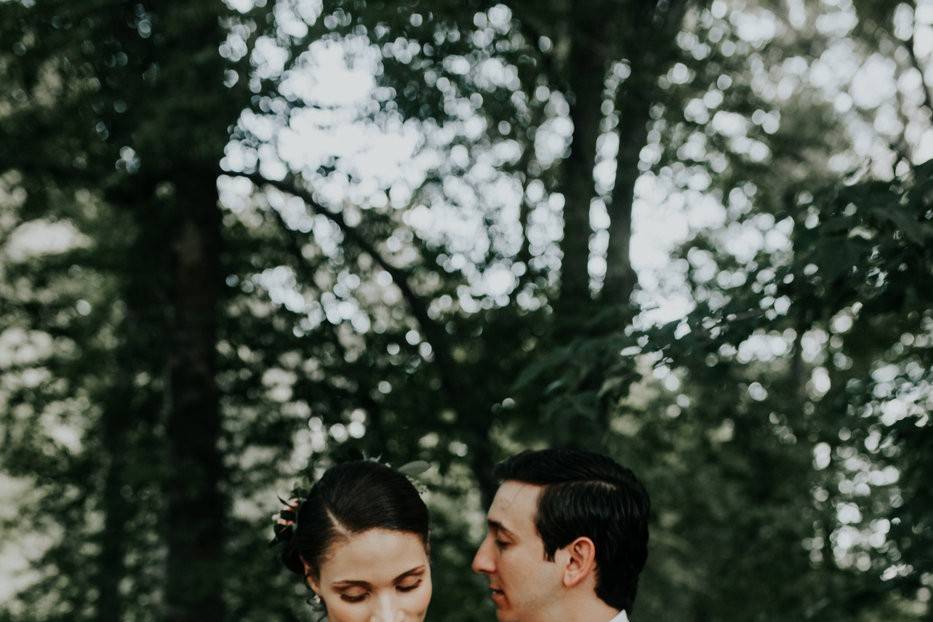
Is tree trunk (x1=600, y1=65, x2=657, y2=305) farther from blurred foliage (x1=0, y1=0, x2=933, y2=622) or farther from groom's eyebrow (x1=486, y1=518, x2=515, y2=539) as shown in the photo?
groom's eyebrow (x1=486, y1=518, x2=515, y2=539)

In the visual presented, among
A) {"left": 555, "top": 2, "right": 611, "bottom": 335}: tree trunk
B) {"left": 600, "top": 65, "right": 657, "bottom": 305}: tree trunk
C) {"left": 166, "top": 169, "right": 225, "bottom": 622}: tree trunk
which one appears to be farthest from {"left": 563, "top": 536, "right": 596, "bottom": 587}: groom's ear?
{"left": 166, "top": 169, "right": 225, "bottom": 622}: tree trunk

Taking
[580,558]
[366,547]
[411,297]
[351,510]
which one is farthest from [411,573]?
[411,297]

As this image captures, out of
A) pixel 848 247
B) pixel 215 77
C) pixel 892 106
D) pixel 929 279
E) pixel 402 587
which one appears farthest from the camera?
pixel 892 106

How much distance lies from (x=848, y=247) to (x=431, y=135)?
5.12 metres

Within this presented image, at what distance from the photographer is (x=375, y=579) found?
3332 millimetres

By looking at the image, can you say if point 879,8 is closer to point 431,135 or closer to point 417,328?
point 431,135

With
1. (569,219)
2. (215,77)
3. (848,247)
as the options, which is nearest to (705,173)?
(569,219)

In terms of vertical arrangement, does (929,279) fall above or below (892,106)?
below

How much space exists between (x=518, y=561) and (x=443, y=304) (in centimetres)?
552

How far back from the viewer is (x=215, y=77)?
6.93m

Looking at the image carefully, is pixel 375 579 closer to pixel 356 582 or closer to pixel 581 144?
pixel 356 582

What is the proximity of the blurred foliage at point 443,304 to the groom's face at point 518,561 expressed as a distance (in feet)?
2.41

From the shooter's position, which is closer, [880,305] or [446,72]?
[880,305]

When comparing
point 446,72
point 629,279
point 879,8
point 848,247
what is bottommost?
point 848,247
